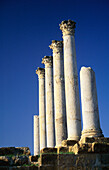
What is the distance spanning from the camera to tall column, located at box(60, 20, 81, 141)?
90.4 feet

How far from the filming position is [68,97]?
28.6 m

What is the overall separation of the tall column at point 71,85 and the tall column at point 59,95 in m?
3.91

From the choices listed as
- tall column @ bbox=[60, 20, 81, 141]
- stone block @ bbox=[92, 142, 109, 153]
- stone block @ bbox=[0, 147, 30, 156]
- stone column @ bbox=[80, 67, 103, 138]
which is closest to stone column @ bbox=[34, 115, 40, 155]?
tall column @ bbox=[60, 20, 81, 141]

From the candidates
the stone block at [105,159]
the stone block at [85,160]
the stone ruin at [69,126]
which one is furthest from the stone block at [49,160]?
the stone block at [105,159]

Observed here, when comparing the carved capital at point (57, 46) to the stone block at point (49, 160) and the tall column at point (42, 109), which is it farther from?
the stone block at point (49, 160)

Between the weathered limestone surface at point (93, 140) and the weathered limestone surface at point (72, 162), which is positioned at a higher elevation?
the weathered limestone surface at point (93, 140)

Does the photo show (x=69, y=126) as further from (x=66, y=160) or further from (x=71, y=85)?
(x=66, y=160)

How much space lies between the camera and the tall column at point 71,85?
27.6m

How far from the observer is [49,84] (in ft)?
127

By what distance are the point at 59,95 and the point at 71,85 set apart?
4.62m

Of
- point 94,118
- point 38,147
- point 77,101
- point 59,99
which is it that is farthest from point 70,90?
point 38,147

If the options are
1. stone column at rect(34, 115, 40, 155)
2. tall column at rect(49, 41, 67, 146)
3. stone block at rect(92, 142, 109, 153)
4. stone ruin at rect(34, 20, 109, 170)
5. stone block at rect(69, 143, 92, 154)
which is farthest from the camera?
stone column at rect(34, 115, 40, 155)

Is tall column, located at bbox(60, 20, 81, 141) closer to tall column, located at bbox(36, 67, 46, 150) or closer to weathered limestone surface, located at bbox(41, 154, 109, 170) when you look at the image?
weathered limestone surface, located at bbox(41, 154, 109, 170)

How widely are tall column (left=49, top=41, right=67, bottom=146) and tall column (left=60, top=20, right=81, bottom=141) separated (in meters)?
3.91
